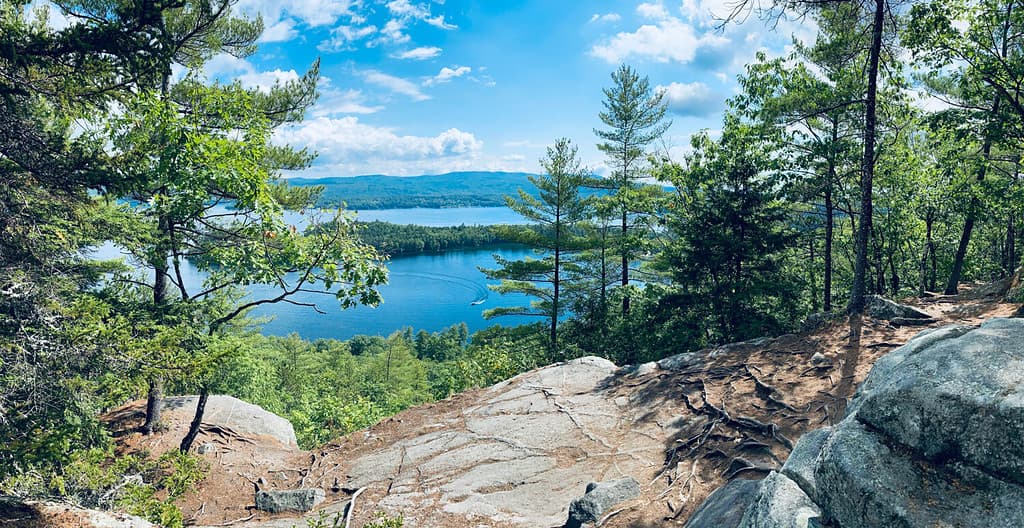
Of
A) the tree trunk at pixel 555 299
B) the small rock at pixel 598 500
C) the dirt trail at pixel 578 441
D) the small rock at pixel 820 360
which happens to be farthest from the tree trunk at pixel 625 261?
the small rock at pixel 598 500

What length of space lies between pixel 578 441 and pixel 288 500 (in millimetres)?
4037

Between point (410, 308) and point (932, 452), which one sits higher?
point (932, 452)

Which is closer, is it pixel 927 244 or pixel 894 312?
pixel 894 312

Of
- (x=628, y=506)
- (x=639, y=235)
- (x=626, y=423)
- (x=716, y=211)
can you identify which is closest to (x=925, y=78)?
(x=716, y=211)

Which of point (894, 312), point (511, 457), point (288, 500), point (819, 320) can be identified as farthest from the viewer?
point (819, 320)

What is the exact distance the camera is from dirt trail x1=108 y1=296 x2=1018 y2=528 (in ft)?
17.7

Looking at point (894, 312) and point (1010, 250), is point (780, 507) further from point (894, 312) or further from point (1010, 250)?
point (1010, 250)

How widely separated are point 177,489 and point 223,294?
15.9ft

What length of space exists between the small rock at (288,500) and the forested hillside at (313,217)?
3.17 feet

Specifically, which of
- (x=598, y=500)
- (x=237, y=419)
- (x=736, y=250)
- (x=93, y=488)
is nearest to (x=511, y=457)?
(x=598, y=500)

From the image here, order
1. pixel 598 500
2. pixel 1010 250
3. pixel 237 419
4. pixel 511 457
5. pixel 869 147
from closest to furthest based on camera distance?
pixel 598 500, pixel 511 457, pixel 869 147, pixel 237 419, pixel 1010 250

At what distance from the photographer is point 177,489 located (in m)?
5.65

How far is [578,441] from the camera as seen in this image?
23.2 feet

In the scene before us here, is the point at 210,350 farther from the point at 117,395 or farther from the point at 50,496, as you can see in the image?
the point at 50,496
